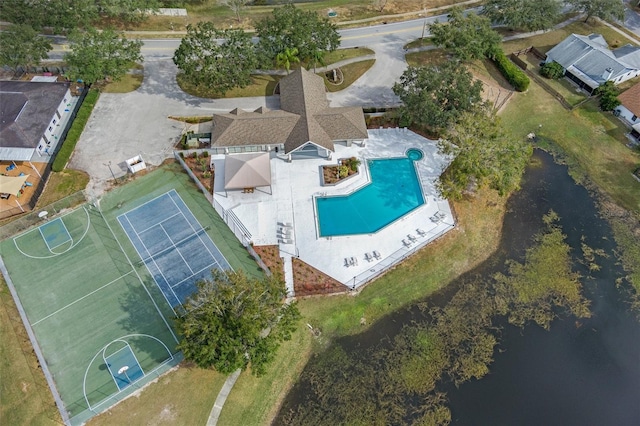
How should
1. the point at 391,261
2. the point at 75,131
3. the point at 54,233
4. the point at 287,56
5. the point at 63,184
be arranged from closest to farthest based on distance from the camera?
the point at 391,261 < the point at 54,233 < the point at 63,184 < the point at 75,131 < the point at 287,56

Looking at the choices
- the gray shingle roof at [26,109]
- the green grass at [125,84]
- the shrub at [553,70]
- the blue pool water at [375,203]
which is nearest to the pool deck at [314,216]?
the blue pool water at [375,203]

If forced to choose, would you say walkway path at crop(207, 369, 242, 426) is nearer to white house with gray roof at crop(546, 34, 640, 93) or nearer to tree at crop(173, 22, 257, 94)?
tree at crop(173, 22, 257, 94)

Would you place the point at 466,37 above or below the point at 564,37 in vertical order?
above

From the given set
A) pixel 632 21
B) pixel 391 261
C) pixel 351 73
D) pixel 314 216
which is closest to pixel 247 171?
pixel 314 216

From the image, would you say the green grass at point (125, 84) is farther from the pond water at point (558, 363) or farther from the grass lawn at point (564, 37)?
the grass lawn at point (564, 37)

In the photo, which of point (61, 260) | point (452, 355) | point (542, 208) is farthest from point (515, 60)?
point (61, 260)

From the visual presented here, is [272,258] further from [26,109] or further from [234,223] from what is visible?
[26,109]

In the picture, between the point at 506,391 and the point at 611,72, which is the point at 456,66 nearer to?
the point at 611,72
